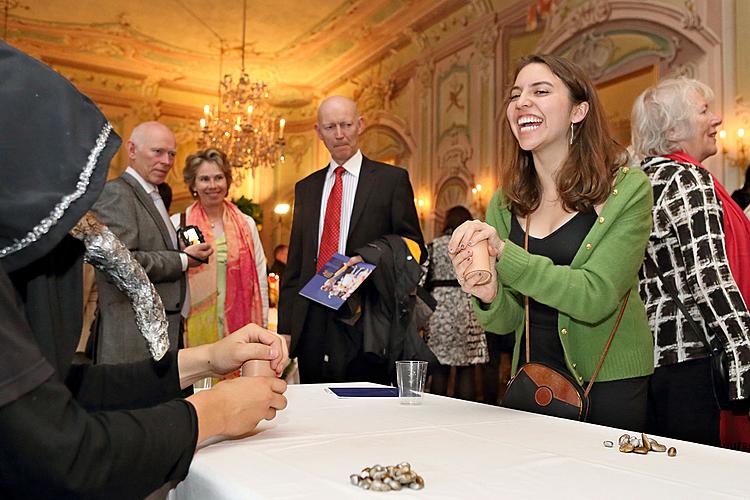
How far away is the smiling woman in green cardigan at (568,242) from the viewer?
1703 mm

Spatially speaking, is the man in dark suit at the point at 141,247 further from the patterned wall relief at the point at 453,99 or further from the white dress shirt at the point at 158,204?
the patterned wall relief at the point at 453,99

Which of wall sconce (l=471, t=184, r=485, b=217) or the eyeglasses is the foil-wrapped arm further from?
wall sconce (l=471, t=184, r=485, b=217)

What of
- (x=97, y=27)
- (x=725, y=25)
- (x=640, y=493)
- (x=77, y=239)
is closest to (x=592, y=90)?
(x=640, y=493)

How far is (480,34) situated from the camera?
27.3ft

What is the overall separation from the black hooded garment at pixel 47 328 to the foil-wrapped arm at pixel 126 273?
0.51 ft

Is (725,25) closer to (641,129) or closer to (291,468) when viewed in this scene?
(641,129)

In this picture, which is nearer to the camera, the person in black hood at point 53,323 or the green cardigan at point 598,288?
the person in black hood at point 53,323

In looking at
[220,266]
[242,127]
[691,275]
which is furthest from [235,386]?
[242,127]

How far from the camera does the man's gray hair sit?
2.45 m

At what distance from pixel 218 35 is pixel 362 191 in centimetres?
818

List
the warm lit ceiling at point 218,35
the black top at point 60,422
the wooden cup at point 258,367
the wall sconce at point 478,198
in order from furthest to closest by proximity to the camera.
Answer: the warm lit ceiling at point 218,35 < the wall sconce at point 478,198 < the wooden cup at point 258,367 < the black top at point 60,422

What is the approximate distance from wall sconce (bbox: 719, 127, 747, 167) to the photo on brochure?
12.8 ft

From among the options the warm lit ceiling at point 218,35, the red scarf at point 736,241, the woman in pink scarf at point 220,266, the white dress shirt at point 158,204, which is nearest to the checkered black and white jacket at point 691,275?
the red scarf at point 736,241

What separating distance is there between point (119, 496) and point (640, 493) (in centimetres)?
66
